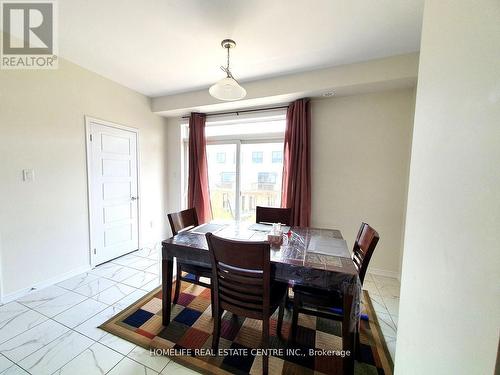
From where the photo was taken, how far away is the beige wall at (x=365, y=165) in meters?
2.47

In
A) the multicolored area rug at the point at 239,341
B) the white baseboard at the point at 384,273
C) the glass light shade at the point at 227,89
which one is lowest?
the multicolored area rug at the point at 239,341

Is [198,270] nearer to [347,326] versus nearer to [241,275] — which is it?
[241,275]

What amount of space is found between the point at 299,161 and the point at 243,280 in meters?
1.93

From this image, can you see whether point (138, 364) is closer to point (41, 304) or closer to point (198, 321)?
point (198, 321)

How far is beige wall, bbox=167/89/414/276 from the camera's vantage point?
8.11ft

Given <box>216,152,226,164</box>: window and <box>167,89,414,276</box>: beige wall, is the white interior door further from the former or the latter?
<box>167,89,414,276</box>: beige wall

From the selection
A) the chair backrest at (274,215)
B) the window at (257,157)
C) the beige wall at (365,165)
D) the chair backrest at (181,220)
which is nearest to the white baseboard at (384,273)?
the beige wall at (365,165)

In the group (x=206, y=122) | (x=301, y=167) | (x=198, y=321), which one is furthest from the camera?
(x=206, y=122)

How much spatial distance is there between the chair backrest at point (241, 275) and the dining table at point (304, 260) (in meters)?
0.15

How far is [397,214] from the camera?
8.27 feet

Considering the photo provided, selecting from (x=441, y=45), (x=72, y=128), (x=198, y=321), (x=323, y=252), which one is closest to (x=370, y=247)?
(x=323, y=252)

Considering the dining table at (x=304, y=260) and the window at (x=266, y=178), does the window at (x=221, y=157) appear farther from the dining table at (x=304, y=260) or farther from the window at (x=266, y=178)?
the dining table at (x=304, y=260)

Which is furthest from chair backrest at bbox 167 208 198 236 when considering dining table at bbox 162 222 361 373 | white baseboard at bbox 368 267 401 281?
white baseboard at bbox 368 267 401 281

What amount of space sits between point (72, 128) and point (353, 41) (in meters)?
3.29
